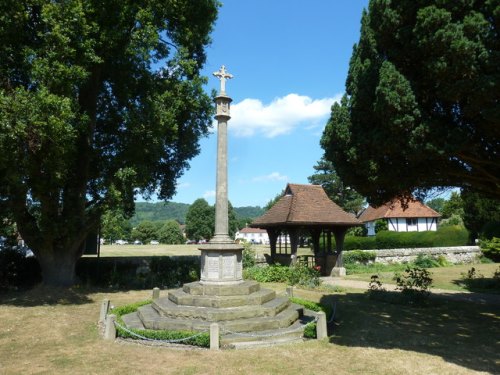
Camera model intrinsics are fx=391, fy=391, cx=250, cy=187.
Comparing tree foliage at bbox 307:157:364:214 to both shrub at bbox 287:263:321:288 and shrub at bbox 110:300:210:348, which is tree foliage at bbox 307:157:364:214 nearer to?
shrub at bbox 287:263:321:288

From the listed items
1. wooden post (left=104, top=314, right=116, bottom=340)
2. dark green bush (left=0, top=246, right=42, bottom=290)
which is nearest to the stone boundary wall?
dark green bush (left=0, top=246, right=42, bottom=290)

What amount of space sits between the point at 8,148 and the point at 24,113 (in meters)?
1.19

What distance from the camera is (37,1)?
1325 cm

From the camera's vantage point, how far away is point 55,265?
16.4 m

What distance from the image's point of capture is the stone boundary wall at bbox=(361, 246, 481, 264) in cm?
2866

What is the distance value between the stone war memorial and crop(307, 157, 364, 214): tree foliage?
4200 centimetres

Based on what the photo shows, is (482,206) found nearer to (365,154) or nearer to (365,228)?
(365,228)

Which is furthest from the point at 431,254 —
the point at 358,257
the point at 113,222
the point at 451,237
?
the point at 113,222

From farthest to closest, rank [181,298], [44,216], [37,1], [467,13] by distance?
[44,216] < [37,1] < [181,298] < [467,13]

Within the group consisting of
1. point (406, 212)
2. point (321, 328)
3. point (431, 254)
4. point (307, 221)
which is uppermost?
Result: point (406, 212)

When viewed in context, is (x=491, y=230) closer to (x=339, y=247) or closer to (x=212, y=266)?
(x=339, y=247)

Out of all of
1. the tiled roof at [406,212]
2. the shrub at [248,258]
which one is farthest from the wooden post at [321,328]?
the tiled roof at [406,212]

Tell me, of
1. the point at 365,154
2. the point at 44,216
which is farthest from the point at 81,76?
the point at 365,154

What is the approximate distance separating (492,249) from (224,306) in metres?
24.9
